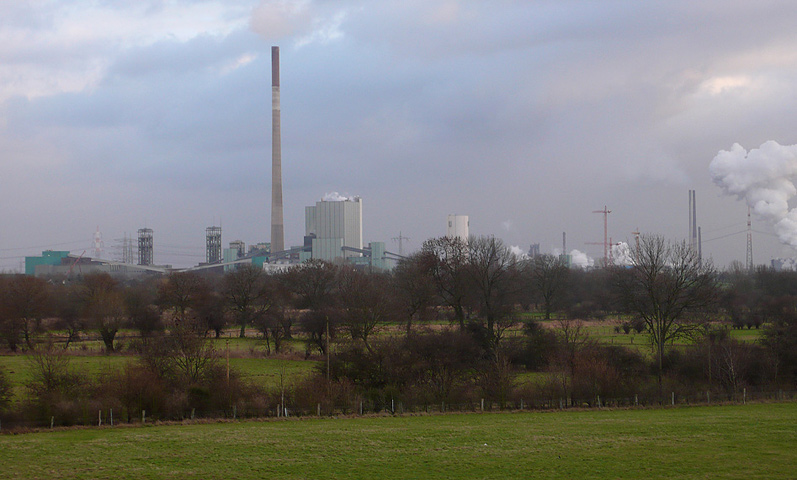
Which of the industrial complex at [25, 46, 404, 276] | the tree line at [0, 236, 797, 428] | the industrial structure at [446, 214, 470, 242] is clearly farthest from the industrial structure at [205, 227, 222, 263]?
the tree line at [0, 236, 797, 428]

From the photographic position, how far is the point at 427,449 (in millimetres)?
18172

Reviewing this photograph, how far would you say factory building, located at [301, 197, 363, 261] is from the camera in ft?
447

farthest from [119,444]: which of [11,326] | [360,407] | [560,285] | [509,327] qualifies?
[560,285]

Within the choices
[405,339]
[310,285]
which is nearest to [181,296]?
[310,285]

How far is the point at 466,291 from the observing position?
3919cm

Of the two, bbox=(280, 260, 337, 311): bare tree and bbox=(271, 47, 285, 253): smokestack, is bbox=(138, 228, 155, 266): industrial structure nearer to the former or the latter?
bbox=(271, 47, 285, 253): smokestack

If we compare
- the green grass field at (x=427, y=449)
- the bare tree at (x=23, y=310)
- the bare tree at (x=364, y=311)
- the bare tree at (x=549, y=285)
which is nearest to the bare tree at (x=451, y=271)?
the bare tree at (x=364, y=311)

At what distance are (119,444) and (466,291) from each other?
77.4 ft

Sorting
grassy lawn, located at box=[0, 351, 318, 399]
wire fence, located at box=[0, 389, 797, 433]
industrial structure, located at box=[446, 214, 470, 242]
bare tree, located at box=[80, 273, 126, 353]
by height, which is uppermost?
industrial structure, located at box=[446, 214, 470, 242]

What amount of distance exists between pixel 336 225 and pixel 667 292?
351ft

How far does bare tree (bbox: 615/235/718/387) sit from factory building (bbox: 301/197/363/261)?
325 ft

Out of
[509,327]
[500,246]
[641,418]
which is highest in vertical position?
[500,246]

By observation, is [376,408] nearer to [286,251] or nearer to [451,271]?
[451,271]

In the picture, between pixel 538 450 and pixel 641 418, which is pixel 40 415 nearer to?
pixel 538 450
